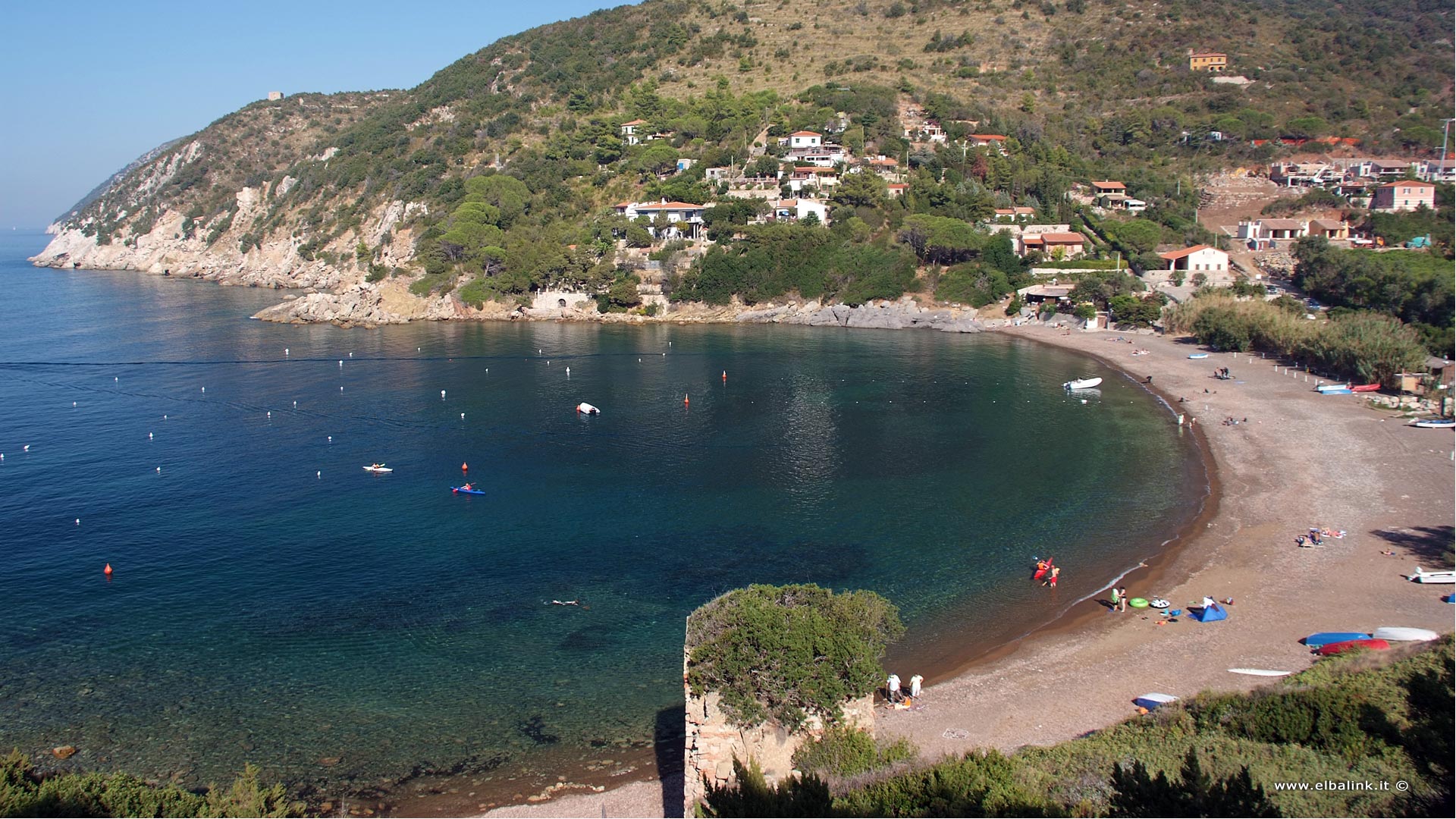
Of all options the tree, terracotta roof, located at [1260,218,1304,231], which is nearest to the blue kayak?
the tree

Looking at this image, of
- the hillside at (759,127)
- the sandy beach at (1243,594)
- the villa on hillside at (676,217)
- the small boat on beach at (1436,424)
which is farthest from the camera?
the hillside at (759,127)

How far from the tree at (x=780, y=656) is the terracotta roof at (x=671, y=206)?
68.6 m

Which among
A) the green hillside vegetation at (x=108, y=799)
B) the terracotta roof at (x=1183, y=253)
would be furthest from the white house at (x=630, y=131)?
the green hillside vegetation at (x=108, y=799)

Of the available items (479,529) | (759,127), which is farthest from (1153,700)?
(759,127)

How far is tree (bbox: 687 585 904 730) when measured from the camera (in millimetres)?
13125

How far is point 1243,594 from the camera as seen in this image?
23062 millimetres

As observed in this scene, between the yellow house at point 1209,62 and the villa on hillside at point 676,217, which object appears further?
the yellow house at point 1209,62

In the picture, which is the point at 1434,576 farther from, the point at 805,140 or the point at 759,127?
the point at 759,127

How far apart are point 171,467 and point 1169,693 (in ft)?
113

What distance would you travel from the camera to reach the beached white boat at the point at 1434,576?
22.7 meters

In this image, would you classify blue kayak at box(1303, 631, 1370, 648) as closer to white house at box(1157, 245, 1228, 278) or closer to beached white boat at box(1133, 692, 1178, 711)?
beached white boat at box(1133, 692, 1178, 711)

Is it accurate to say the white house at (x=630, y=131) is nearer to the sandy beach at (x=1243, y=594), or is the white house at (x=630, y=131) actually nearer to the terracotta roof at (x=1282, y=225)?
the terracotta roof at (x=1282, y=225)

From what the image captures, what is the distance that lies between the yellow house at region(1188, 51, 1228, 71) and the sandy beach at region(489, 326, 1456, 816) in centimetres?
8360

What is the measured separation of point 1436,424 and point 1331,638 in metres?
23.7
